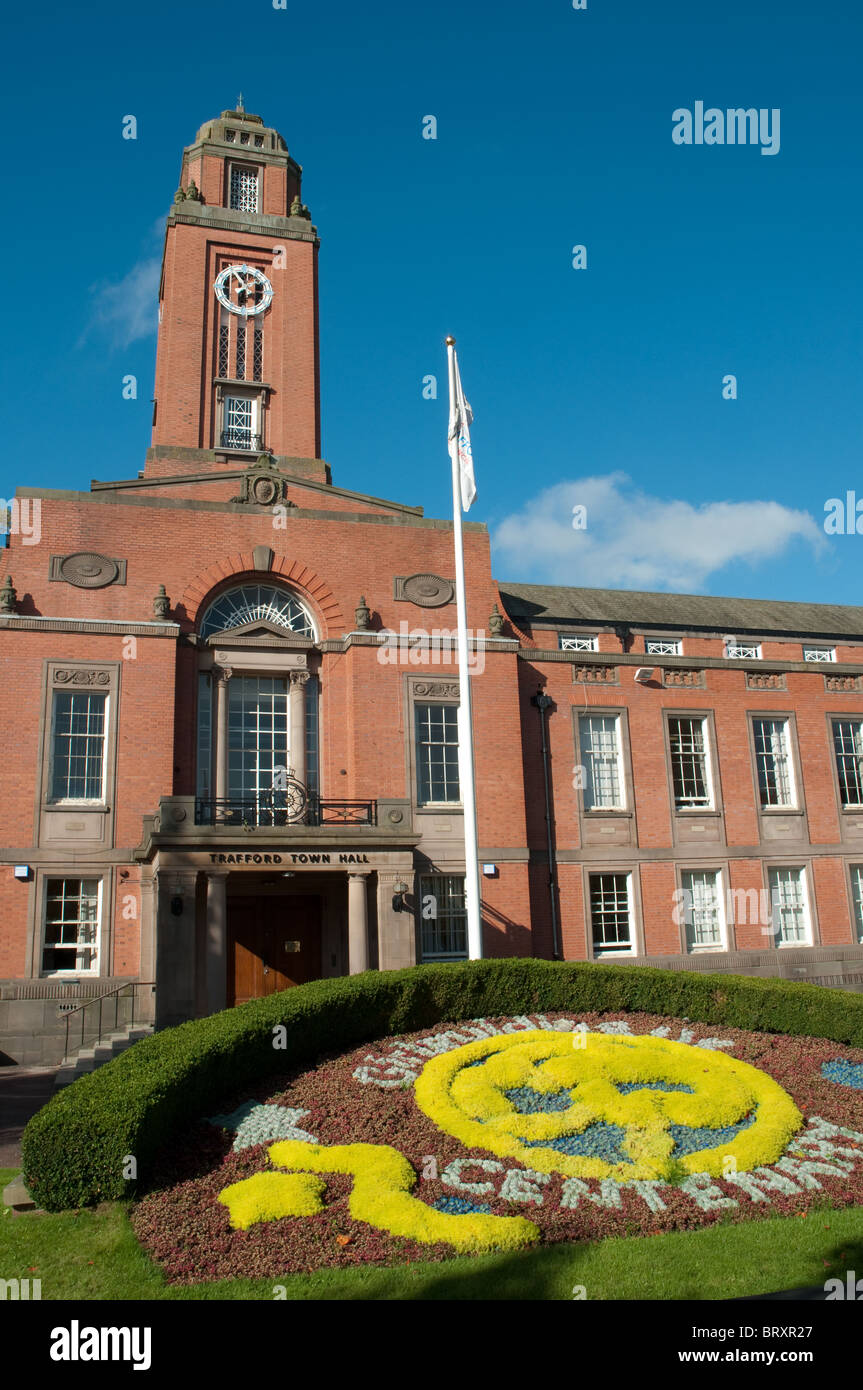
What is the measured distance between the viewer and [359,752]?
24.6m

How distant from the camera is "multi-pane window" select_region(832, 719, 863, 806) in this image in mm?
29750

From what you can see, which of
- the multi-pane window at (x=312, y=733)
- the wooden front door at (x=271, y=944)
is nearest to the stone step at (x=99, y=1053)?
the wooden front door at (x=271, y=944)

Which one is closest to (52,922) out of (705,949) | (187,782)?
(187,782)

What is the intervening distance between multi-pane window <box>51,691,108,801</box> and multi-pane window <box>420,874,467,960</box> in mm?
7962

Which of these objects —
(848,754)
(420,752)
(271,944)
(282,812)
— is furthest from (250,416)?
(848,754)

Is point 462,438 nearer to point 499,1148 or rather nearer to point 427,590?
point 427,590

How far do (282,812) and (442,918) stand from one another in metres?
4.68

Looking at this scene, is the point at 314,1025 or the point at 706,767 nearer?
the point at 314,1025

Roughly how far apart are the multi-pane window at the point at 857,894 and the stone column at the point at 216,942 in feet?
59.6

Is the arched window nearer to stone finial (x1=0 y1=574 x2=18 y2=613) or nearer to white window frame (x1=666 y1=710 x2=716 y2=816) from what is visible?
stone finial (x1=0 y1=574 x2=18 y2=613)

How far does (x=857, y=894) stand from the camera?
2892 centimetres

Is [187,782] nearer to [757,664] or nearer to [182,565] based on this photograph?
[182,565]

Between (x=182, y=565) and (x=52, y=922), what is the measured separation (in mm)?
8835
